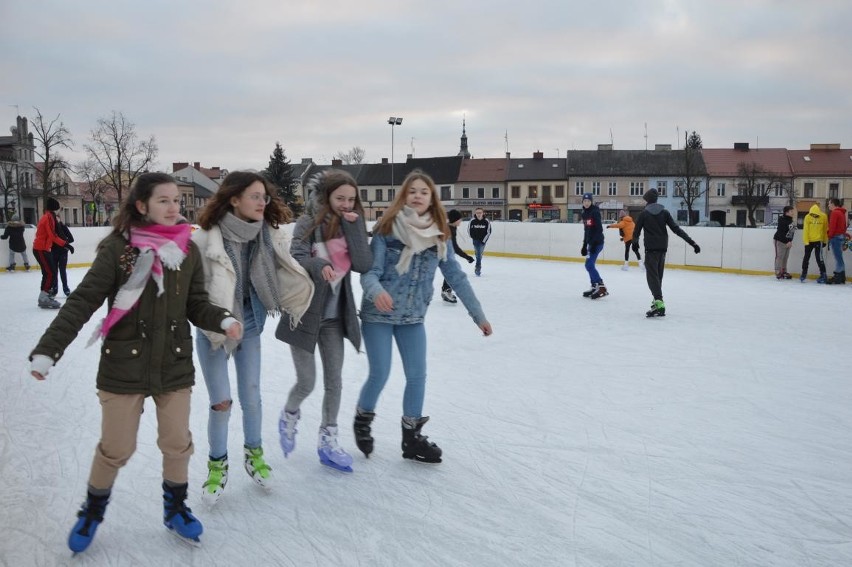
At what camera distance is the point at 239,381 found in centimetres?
303

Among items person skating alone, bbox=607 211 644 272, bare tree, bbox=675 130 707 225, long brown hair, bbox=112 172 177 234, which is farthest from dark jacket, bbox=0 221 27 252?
bare tree, bbox=675 130 707 225

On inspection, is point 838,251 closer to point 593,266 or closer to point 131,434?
point 593,266

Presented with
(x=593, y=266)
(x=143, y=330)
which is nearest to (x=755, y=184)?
(x=593, y=266)

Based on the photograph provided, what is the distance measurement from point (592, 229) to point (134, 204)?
27.9ft

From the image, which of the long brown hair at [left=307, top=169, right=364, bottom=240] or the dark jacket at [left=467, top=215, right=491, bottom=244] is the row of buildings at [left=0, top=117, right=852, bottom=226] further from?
the long brown hair at [left=307, top=169, right=364, bottom=240]

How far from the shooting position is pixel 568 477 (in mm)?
3299

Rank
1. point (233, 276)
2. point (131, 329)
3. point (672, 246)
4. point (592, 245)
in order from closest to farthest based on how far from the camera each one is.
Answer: point (131, 329), point (233, 276), point (592, 245), point (672, 246)

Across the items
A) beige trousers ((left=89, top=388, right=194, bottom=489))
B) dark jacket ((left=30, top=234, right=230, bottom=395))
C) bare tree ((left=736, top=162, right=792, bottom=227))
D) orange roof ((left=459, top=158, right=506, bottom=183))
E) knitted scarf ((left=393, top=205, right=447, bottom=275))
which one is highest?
orange roof ((left=459, top=158, right=506, bottom=183))

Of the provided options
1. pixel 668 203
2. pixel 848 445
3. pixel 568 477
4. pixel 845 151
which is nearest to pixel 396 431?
pixel 568 477

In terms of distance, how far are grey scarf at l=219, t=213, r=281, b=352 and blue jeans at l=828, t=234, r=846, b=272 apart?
11953 mm

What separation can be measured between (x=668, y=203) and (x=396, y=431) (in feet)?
168

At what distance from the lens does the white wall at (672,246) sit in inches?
554

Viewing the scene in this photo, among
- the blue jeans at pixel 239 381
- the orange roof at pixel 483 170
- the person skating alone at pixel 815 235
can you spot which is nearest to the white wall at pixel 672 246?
the person skating alone at pixel 815 235

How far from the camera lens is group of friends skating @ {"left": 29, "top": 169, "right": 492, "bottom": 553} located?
245cm
